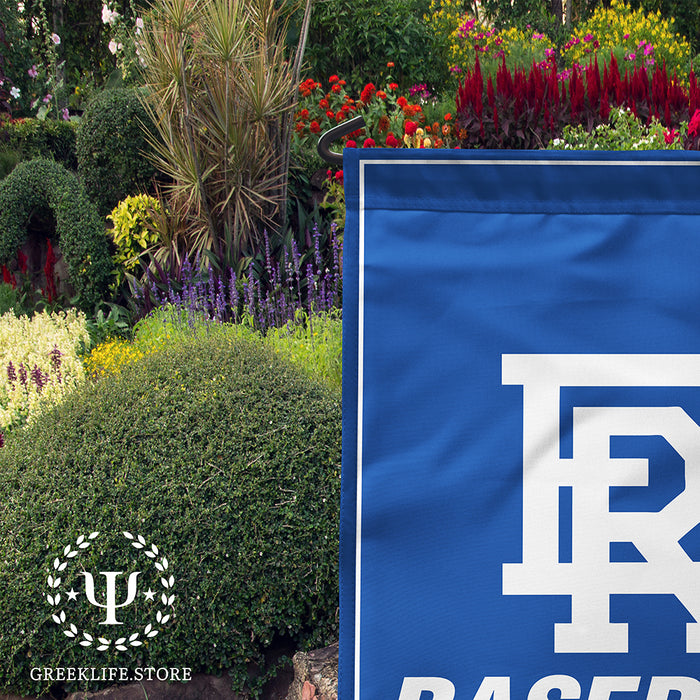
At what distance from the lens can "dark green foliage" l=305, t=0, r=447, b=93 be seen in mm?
9461

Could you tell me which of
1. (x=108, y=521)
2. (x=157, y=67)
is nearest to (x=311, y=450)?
(x=108, y=521)

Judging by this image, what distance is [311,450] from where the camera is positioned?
2.69 meters

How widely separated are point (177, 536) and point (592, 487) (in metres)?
1.76

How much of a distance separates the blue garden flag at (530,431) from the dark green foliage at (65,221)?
19.0 ft

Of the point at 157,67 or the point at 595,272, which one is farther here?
the point at 157,67

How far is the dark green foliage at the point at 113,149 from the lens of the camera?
22.0ft

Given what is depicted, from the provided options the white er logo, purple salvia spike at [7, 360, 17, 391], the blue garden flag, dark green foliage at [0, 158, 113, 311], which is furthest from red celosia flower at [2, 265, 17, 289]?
the white er logo

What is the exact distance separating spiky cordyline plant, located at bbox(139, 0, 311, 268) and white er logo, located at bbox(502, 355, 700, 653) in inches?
200

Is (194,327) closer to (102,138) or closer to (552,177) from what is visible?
(102,138)

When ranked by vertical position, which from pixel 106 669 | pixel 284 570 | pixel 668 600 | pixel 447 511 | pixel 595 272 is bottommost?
pixel 106 669

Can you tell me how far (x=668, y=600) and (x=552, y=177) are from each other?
24.9 inches

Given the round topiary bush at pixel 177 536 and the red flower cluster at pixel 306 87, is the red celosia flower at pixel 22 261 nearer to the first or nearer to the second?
the red flower cluster at pixel 306 87

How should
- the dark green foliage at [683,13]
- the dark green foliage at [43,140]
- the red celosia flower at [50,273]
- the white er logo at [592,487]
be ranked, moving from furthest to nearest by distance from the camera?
the dark green foliage at [683,13]
the dark green foliage at [43,140]
the red celosia flower at [50,273]
the white er logo at [592,487]

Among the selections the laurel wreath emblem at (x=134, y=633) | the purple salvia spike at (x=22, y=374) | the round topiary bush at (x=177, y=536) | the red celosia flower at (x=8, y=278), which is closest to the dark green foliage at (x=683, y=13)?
the red celosia flower at (x=8, y=278)
